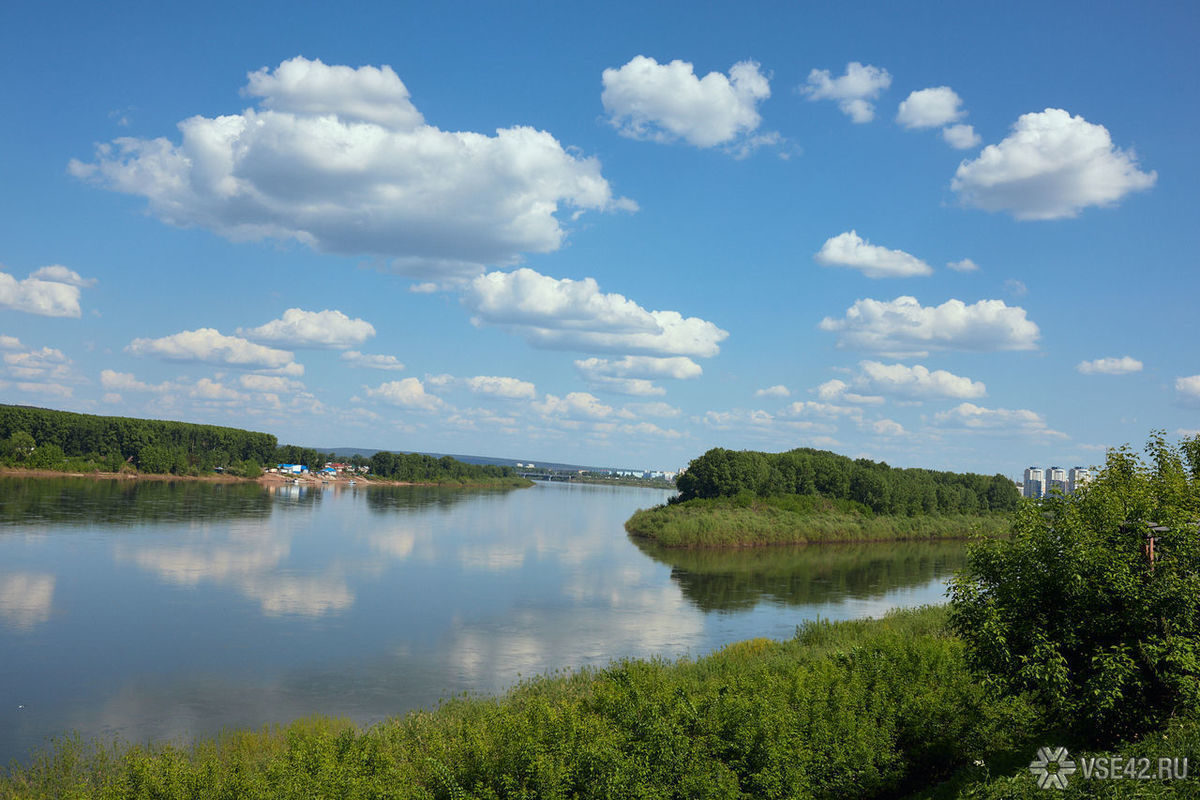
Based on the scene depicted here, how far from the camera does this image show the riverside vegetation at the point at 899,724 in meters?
13.8

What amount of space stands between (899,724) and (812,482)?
97631mm

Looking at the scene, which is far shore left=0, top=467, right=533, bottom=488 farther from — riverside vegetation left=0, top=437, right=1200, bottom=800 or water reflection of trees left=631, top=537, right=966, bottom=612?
riverside vegetation left=0, top=437, right=1200, bottom=800

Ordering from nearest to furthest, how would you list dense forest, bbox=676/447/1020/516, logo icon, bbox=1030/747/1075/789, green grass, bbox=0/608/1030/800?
logo icon, bbox=1030/747/1075/789 → green grass, bbox=0/608/1030/800 → dense forest, bbox=676/447/1020/516

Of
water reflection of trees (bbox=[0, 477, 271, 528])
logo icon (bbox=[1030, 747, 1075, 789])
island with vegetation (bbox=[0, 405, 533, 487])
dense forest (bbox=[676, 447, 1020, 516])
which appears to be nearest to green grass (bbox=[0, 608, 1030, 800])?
logo icon (bbox=[1030, 747, 1075, 789])

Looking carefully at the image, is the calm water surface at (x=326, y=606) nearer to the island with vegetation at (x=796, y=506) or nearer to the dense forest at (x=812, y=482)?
the island with vegetation at (x=796, y=506)

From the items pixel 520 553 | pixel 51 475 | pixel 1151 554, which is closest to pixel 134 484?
pixel 51 475

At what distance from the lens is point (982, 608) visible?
1678 centimetres

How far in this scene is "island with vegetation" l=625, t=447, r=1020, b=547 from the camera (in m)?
89.4

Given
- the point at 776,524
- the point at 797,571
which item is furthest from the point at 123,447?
the point at 797,571

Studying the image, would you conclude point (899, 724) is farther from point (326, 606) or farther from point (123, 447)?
point (123, 447)

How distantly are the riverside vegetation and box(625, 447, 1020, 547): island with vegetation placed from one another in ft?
217

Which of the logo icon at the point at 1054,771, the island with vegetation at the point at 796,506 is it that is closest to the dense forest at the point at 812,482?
the island with vegetation at the point at 796,506

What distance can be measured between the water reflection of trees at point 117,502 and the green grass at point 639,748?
2462 inches

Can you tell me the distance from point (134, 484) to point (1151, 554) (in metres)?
143
